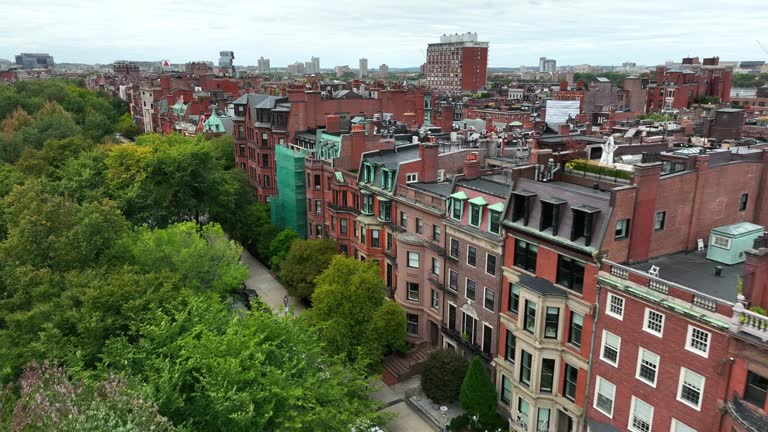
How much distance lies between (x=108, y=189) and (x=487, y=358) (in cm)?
4165

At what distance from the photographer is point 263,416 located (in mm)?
22844

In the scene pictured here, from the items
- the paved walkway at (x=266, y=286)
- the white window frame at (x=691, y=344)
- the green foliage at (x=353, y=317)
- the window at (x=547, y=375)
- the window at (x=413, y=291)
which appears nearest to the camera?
the white window frame at (x=691, y=344)

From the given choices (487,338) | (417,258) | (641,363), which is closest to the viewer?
(641,363)

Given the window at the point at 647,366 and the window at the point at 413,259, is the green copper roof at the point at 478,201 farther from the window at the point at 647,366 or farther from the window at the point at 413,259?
the window at the point at 647,366

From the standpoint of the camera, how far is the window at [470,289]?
121 ft

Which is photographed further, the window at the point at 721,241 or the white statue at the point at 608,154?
the white statue at the point at 608,154

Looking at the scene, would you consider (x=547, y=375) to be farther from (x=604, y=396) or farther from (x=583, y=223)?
(x=583, y=223)

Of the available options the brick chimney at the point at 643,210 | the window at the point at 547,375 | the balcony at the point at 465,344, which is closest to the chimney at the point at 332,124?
the balcony at the point at 465,344

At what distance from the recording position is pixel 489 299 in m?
35.6

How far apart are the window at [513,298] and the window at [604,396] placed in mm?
6674

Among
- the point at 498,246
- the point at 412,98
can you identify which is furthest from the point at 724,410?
the point at 412,98

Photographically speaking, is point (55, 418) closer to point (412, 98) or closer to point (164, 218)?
point (164, 218)

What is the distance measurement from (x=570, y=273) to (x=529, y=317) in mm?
3956

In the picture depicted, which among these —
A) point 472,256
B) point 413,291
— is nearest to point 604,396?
point 472,256
